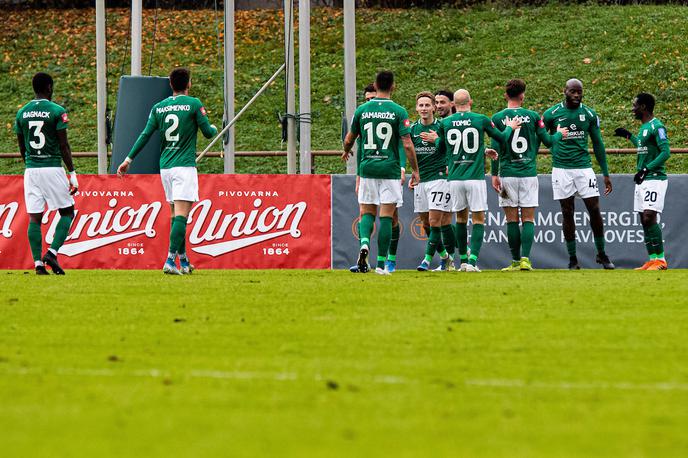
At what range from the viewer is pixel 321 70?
39.7 m

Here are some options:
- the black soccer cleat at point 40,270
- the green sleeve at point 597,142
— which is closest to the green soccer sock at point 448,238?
the green sleeve at point 597,142

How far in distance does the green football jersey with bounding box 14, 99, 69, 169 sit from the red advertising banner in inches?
149

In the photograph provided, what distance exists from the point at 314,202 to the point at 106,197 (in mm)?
3038

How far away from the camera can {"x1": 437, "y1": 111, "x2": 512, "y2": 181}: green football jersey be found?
49.5 ft

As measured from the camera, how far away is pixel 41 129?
14.3 metres

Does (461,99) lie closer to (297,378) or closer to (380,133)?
(380,133)

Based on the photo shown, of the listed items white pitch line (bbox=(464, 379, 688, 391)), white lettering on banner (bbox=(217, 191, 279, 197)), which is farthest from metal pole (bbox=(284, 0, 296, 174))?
white pitch line (bbox=(464, 379, 688, 391))

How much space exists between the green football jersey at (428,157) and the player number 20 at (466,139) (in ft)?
2.21

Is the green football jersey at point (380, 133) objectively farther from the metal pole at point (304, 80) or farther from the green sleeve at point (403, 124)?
the metal pole at point (304, 80)

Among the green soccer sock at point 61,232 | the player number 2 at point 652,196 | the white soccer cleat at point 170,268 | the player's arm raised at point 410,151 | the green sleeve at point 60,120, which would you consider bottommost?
the white soccer cleat at point 170,268

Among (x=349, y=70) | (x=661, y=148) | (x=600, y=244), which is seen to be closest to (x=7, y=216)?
(x=349, y=70)

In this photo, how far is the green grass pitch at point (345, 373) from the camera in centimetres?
434

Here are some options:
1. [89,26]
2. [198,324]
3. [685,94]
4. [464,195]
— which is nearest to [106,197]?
[464,195]

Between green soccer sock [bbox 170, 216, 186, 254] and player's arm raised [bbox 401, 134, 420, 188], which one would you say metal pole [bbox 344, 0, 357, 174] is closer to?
player's arm raised [bbox 401, 134, 420, 188]
